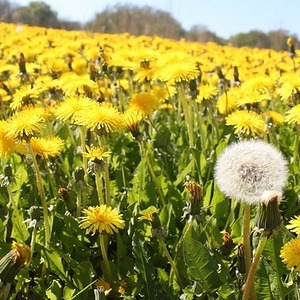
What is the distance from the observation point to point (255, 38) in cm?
3083

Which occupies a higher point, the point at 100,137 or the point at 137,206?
the point at 100,137

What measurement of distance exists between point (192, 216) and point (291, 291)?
0.43m

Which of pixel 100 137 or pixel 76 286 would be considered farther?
pixel 100 137

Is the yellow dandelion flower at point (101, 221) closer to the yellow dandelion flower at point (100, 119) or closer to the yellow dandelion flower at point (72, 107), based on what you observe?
the yellow dandelion flower at point (100, 119)

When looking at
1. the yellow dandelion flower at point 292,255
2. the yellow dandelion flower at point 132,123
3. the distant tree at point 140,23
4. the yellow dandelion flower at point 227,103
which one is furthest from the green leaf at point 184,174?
the distant tree at point 140,23

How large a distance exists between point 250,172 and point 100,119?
70cm

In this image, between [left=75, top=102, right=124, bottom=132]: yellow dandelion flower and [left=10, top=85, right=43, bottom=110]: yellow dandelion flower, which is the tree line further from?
[left=75, top=102, right=124, bottom=132]: yellow dandelion flower

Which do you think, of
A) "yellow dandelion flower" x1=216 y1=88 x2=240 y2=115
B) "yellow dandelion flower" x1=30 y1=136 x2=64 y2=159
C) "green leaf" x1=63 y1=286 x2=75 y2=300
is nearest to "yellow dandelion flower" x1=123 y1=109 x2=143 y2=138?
"yellow dandelion flower" x1=30 y1=136 x2=64 y2=159

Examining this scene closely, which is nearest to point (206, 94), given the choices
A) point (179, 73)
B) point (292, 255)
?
point (179, 73)

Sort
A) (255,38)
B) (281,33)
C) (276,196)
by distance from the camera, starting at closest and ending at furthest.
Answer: (276,196) → (281,33) → (255,38)

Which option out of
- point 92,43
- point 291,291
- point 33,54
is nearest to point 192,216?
point 291,291

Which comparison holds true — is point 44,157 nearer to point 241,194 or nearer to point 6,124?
point 6,124

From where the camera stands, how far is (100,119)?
2.17 m

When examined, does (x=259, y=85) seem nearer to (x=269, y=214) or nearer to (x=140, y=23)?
(x=269, y=214)
